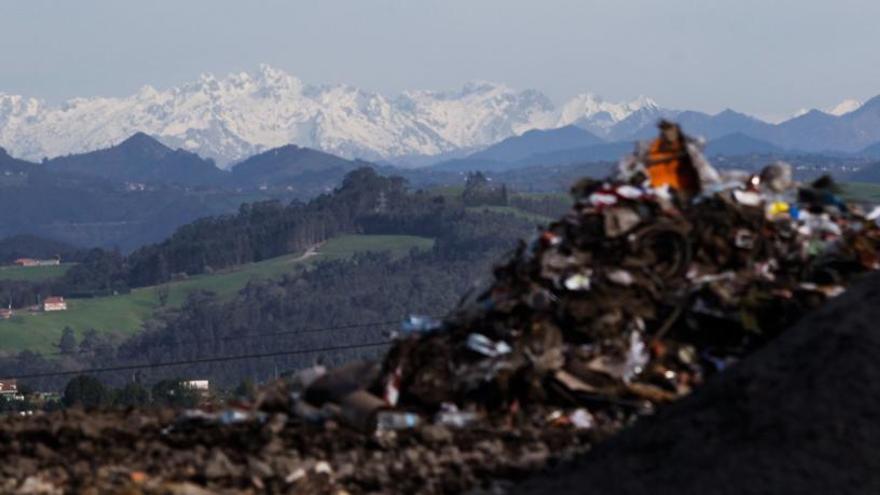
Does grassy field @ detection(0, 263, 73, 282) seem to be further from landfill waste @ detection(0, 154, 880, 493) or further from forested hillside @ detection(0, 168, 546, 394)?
landfill waste @ detection(0, 154, 880, 493)

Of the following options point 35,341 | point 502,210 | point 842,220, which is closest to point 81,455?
point 842,220

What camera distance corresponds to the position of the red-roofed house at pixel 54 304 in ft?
387

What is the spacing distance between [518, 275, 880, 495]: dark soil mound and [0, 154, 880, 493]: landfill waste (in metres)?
0.96

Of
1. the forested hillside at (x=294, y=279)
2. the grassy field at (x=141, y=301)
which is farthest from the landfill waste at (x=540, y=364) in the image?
the grassy field at (x=141, y=301)

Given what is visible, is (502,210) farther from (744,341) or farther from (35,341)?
(744,341)

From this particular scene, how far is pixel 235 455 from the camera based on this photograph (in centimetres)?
984

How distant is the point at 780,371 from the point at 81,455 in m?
4.07

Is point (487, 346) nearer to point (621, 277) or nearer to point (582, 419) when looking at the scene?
point (582, 419)

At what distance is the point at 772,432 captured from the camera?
26.7ft

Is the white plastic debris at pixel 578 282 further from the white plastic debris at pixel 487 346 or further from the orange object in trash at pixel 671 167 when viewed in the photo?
the orange object in trash at pixel 671 167

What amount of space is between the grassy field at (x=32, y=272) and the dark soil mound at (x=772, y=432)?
436 feet

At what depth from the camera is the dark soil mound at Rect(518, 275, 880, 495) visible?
25.7 feet

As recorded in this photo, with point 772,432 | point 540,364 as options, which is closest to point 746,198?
point 540,364

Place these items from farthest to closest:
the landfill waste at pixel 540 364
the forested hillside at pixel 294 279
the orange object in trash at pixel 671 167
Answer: the forested hillside at pixel 294 279
the orange object in trash at pixel 671 167
the landfill waste at pixel 540 364
